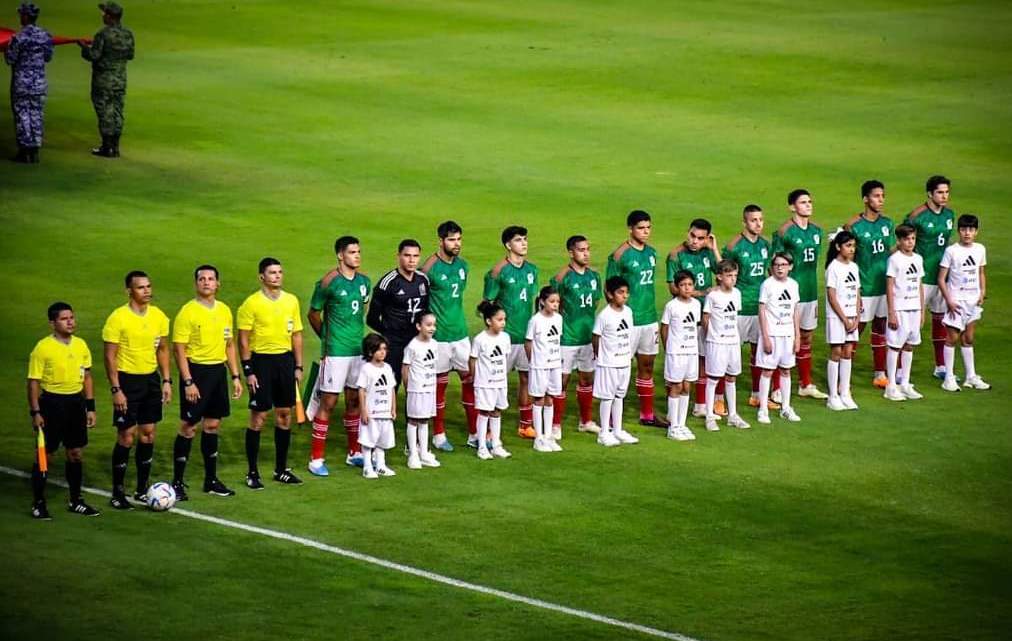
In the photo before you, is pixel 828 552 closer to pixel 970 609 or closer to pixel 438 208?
pixel 970 609

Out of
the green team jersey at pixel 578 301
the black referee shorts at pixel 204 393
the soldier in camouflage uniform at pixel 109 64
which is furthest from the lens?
the soldier in camouflage uniform at pixel 109 64

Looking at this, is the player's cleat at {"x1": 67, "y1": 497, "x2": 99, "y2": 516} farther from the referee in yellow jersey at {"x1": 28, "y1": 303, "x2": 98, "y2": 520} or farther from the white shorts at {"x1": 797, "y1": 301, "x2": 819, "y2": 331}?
the white shorts at {"x1": 797, "y1": 301, "x2": 819, "y2": 331}

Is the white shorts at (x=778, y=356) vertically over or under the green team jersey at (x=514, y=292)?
under

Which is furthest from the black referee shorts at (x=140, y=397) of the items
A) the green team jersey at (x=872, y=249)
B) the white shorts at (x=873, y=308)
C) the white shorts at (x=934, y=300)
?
the white shorts at (x=934, y=300)

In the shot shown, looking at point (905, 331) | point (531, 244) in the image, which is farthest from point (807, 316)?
point (531, 244)

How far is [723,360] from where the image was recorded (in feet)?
72.7

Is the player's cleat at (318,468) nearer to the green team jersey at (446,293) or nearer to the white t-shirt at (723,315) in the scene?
the green team jersey at (446,293)

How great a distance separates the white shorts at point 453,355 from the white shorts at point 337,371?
1300 mm

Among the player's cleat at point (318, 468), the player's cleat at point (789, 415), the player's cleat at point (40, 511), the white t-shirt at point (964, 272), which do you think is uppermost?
the white t-shirt at point (964, 272)

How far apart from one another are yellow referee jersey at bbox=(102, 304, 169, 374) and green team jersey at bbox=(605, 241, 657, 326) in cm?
580

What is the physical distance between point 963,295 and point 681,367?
4.38 m

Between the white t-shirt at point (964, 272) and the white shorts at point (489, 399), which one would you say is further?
the white t-shirt at point (964, 272)

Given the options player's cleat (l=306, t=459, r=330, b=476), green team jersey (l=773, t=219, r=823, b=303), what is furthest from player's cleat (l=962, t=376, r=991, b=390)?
player's cleat (l=306, t=459, r=330, b=476)

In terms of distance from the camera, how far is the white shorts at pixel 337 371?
20516 millimetres
